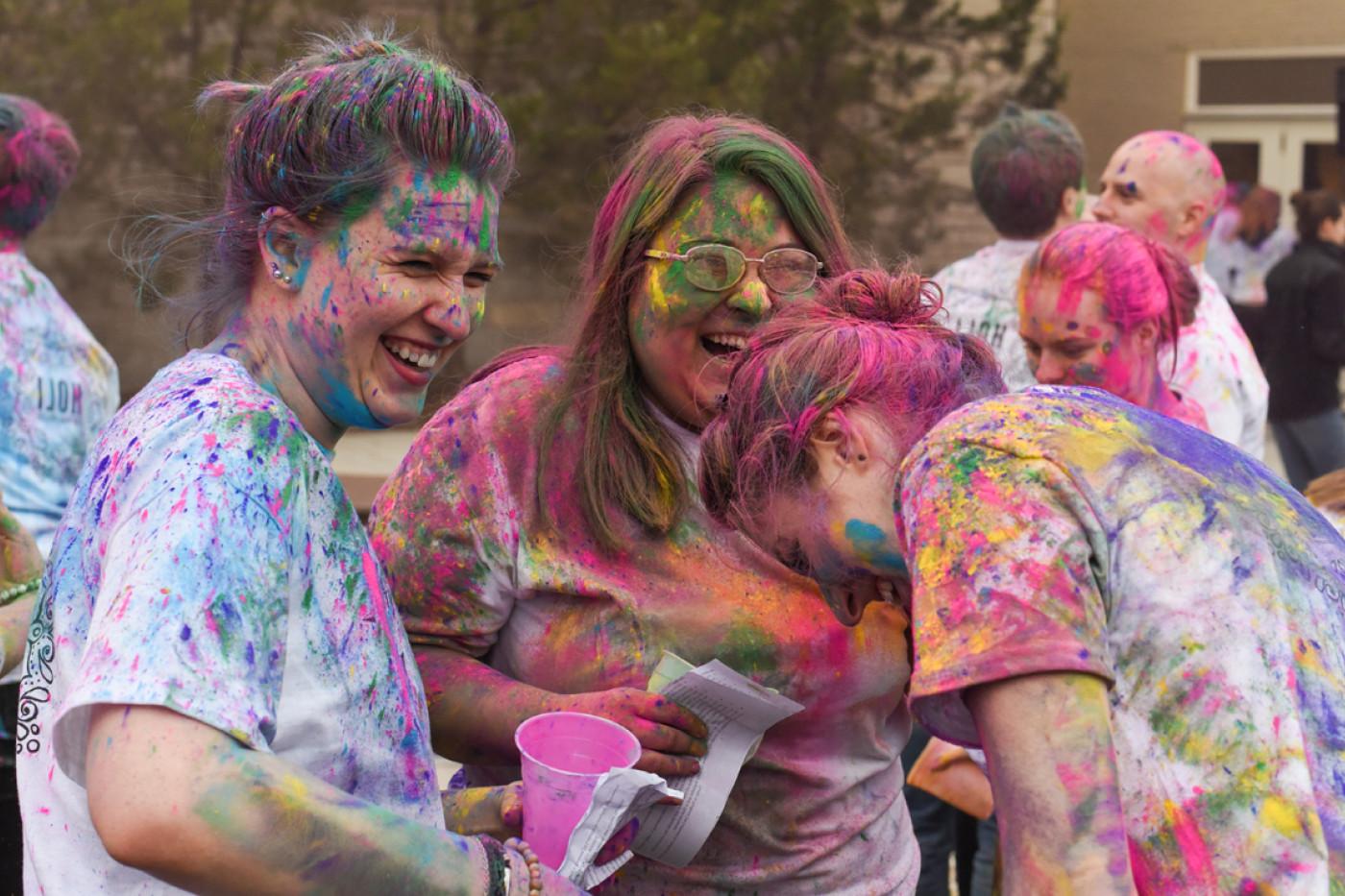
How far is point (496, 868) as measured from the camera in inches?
62.8

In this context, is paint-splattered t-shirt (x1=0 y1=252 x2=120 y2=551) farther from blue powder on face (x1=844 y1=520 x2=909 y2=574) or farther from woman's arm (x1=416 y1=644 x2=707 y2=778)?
blue powder on face (x1=844 y1=520 x2=909 y2=574)

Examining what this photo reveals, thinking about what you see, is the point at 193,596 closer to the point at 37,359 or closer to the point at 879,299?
the point at 879,299

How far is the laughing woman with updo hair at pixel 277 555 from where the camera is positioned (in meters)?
1.38

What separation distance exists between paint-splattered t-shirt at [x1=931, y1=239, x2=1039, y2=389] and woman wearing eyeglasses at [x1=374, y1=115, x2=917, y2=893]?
2.21 meters

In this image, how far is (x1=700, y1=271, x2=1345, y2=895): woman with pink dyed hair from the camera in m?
1.42

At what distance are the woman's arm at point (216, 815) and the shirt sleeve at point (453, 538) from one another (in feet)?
2.79

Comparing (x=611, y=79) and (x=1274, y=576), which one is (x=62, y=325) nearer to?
(x=1274, y=576)

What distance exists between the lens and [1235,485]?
5.16 ft

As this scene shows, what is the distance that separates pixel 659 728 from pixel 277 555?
80 centimetres

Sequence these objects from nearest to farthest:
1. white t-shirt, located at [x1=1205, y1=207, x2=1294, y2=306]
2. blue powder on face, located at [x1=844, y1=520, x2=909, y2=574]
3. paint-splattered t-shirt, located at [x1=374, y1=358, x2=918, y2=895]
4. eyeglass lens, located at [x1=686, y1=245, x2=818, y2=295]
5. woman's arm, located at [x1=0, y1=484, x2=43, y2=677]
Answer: blue powder on face, located at [x1=844, y1=520, x2=909, y2=574]
paint-splattered t-shirt, located at [x1=374, y1=358, x2=918, y2=895]
eyeglass lens, located at [x1=686, y1=245, x2=818, y2=295]
woman's arm, located at [x1=0, y1=484, x2=43, y2=677]
white t-shirt, located at [x1=1205, y1=207, x2=1294, y2=306]

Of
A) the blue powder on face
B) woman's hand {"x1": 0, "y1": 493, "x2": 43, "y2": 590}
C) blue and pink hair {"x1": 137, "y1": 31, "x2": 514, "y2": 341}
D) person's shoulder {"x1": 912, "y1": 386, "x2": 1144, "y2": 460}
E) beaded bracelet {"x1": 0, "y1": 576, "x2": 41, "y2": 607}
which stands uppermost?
blue and pink hair {"x1": 137, "y1": 31, "x2": 514, "y2": 341}

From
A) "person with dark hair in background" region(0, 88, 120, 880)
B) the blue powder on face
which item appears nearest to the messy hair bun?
the blue powder on face

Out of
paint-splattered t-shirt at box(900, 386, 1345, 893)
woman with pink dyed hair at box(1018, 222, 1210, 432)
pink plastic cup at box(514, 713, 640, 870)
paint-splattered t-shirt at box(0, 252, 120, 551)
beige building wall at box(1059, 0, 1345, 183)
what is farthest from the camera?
beige building wall at box(1059, 0, 1345, 183)

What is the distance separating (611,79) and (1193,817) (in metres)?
8.74
